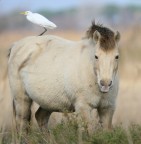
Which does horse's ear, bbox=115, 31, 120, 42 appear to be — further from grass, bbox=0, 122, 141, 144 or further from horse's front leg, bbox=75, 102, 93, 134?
grass, bbox=0, 122, 141, 144

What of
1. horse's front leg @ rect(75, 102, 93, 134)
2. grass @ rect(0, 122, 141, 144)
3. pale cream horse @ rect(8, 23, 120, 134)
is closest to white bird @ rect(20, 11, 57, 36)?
pale cream horse @ rect(8, 23, 120, 134)

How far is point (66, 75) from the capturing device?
7.35m

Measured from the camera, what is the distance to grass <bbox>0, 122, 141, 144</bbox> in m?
5.52

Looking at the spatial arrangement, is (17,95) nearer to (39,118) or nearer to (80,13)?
(39,118)

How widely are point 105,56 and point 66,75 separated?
86cm

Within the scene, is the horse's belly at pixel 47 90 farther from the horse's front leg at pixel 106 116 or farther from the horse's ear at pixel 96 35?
the horse's ear at pixel 96 35

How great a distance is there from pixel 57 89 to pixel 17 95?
1.07 meters

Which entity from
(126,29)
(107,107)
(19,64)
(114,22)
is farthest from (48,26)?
(126,29)

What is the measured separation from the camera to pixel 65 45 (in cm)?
796

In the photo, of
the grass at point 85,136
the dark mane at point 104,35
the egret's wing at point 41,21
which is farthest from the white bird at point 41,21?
the grass at point 85,136

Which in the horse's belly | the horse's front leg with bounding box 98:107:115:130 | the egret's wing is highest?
the egret's wing

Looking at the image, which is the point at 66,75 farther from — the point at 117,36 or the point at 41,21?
the point at 41,21

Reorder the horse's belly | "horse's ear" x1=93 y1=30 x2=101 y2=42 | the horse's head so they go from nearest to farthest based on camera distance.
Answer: the horse's head < "horse's ear" x1=93 y1=30 x2=101 y2=42 < the horse's belly

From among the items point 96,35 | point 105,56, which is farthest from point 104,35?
point 105,56
